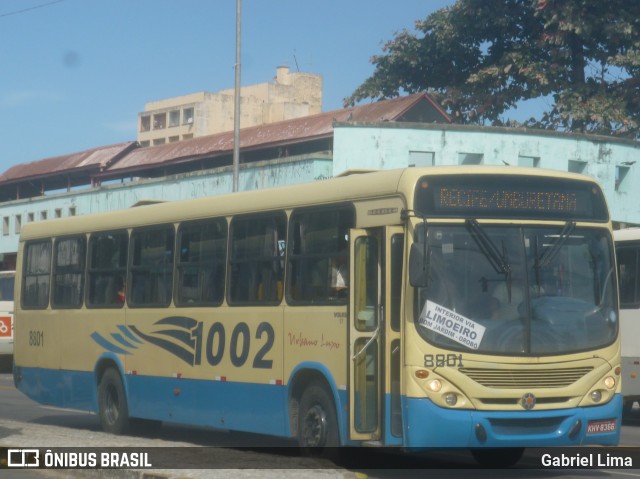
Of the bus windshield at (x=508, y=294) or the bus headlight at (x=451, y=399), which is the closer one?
the bus headlight at (x=451, y=399)

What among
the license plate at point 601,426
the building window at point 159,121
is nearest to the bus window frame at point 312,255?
the license plate at point 601,426

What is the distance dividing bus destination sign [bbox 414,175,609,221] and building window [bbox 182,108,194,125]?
100m

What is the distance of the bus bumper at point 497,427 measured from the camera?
1123 centimetres

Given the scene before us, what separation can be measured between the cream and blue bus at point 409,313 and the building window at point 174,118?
99.3 m

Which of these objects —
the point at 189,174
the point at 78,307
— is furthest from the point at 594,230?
the point at 189,174

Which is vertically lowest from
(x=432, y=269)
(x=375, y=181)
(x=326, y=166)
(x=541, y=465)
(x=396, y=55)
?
(x=541, y=465)

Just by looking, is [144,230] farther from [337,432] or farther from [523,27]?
[523,27]

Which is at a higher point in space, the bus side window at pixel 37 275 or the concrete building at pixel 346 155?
the concrete building at pixel 346 155

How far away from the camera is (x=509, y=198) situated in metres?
12.0

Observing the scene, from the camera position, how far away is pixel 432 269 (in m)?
11.6

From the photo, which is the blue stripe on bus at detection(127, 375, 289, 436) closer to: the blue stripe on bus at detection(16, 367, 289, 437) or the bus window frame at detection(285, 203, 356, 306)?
the blue stripe on bus at detection(16, 367, 289, 437)

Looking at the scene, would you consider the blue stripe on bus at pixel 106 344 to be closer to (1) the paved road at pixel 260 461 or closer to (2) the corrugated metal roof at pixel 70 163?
(1) the paved road at pixel 260 461

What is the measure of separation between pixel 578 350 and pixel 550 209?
1.41 meters

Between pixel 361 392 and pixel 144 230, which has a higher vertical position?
pixel 144 230
